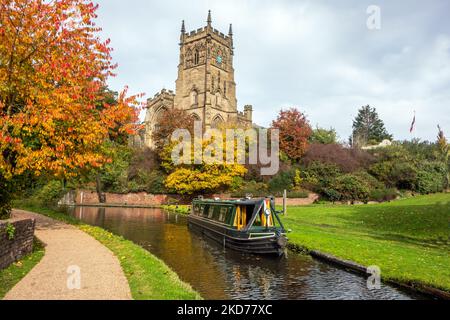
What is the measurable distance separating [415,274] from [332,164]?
32761 millimetres

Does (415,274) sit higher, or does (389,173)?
(389,173)

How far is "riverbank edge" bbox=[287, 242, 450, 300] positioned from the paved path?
7168 millimetres

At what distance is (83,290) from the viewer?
6.99 meters

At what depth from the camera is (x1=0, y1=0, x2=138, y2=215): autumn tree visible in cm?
1127

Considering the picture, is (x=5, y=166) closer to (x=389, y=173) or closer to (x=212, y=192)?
(x=212, y=192)

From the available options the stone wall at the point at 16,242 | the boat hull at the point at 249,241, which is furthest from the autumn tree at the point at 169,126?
the stone wall at the point at 16,242

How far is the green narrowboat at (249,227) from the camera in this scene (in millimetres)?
13391

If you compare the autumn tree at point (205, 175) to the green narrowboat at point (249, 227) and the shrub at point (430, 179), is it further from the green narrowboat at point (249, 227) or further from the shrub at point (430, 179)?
the shrub at point (430, 179)

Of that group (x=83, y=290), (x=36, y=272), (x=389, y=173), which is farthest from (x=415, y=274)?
(x=389, y=173)

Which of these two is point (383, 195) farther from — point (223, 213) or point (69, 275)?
point (69, 275)

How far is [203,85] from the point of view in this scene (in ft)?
200

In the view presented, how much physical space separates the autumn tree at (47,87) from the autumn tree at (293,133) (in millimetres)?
31622

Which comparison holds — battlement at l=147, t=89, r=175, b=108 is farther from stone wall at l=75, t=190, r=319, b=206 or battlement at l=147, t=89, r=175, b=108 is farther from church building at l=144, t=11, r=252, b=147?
stone wall at l=75, t=190, r=319, b=206

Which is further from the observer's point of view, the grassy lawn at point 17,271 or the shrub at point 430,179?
the shrub at point 430,179
